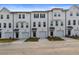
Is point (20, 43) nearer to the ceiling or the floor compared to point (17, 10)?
nearer to the floor

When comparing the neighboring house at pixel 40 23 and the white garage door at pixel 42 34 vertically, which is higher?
the neighboring house at pixel 40 23

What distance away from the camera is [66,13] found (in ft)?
38.6

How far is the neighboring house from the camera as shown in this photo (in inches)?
Result: 463

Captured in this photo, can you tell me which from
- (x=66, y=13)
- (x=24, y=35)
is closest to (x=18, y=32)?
(x=24, y=35)

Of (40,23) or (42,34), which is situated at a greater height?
(40,23)

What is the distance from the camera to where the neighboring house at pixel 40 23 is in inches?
463

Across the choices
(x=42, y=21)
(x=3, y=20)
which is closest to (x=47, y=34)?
(x=42, y=21)

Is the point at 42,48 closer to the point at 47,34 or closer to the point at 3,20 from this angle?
the point at 47,34

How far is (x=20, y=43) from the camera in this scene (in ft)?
38.5

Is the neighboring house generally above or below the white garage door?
above

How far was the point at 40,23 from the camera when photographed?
466 inches

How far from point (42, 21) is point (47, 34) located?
13.2 inches
